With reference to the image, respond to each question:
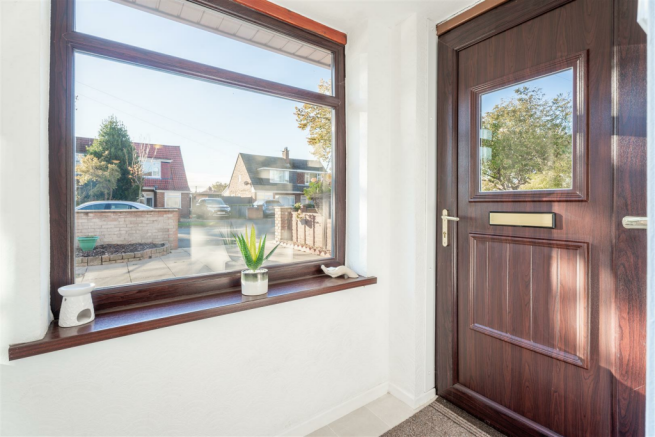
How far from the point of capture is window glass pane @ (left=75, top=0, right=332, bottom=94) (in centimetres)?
131

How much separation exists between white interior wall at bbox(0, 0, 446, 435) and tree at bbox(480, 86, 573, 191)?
342 mm

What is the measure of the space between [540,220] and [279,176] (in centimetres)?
137

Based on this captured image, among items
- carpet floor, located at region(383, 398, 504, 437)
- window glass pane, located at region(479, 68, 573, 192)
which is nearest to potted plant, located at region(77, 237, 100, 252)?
carpet floor, located at region(383, 398, 504, 437)

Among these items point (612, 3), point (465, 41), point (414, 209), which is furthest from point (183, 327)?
point (612, 3)

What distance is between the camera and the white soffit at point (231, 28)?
1.43m

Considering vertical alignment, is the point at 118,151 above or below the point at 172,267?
above

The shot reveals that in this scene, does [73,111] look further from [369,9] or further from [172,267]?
[369,9]

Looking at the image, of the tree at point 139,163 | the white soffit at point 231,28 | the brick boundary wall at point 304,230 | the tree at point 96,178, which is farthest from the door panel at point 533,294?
the tree at point 96,178

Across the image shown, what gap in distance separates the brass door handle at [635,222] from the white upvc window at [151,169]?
1974 millimetres

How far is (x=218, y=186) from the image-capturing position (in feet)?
5.16

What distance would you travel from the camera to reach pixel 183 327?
1.27m

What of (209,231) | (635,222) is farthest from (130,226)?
(635,222)

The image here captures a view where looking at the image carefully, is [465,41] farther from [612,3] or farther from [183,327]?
[183,327]

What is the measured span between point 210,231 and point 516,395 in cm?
177
